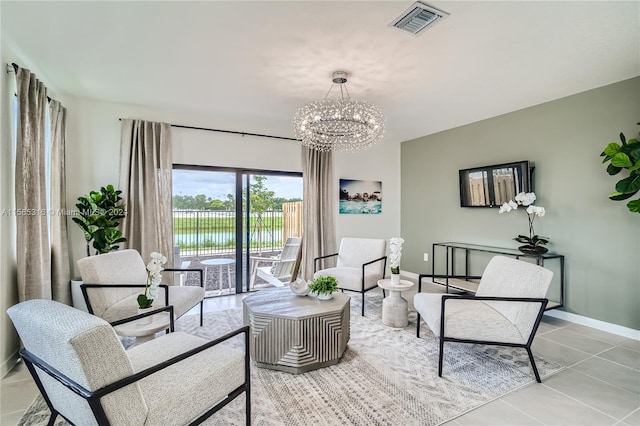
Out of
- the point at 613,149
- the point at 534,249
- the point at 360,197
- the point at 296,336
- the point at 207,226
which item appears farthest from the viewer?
the point at 360,197

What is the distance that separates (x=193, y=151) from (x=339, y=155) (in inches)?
94.6

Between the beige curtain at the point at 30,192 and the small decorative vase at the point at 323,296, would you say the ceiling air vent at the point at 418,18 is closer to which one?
the small decorative vase at the point at 323,296

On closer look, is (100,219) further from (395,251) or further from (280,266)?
(395,251)

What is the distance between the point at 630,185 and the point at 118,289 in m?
4.74

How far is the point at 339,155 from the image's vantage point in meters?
5.46

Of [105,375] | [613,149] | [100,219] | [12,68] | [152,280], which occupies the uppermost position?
[12,68]

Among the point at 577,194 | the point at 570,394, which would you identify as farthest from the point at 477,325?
the point at 577,194

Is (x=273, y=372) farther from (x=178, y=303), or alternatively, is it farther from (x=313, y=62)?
(x=313, y=62)

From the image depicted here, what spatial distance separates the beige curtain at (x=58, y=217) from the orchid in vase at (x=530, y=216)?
5.20 m

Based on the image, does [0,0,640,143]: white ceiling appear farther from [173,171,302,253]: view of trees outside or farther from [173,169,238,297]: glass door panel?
[173,171,302,253]: view of trees outside

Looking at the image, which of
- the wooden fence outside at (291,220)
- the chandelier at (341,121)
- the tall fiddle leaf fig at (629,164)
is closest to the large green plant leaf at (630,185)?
the tall fiddle leaf fig at (629,164)

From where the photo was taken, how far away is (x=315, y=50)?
257 cm

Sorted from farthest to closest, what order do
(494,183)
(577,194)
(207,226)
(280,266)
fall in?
(280,266) → (207,226) → (494,183) → (577,194)

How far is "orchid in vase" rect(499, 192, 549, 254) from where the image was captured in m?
3.69
